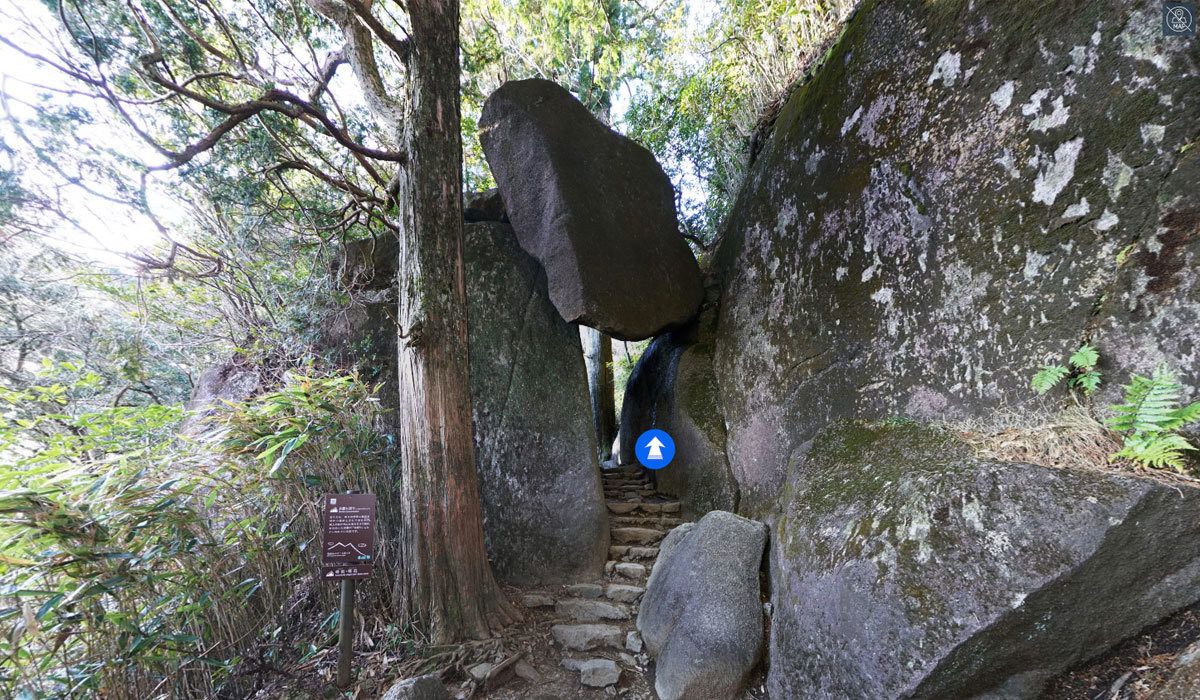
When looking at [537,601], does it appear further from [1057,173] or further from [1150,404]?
[1057,173]

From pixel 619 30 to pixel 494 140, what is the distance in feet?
17.9

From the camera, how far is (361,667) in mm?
2850

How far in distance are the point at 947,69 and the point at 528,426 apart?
426 centimetres

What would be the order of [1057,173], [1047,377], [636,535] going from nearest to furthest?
1. [1047,377]
2. [1057,173]
3. [636,535]

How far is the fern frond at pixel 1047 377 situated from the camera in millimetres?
2119

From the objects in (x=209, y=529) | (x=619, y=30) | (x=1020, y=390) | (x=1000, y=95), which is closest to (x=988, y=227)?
(x=1000, y=95)

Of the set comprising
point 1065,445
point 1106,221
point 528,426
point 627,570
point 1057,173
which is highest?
point 1057,173

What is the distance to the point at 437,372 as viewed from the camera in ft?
11.0

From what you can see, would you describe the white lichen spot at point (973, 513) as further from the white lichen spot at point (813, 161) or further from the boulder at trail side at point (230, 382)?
the boulder at trail side at point (230, 382)

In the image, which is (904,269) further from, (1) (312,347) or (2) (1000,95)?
(1) (312,347)

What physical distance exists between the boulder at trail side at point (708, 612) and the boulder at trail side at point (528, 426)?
108 cm

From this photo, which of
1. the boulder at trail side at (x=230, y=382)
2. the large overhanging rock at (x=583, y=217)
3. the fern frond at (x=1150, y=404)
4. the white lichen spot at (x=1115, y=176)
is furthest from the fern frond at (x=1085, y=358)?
the boulder at trail side at (x=230, y=382)

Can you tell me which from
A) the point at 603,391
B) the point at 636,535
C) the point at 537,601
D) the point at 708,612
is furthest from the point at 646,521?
the point at 603,391

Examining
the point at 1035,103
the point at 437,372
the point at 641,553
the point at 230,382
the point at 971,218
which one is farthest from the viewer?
the point at 230,382
